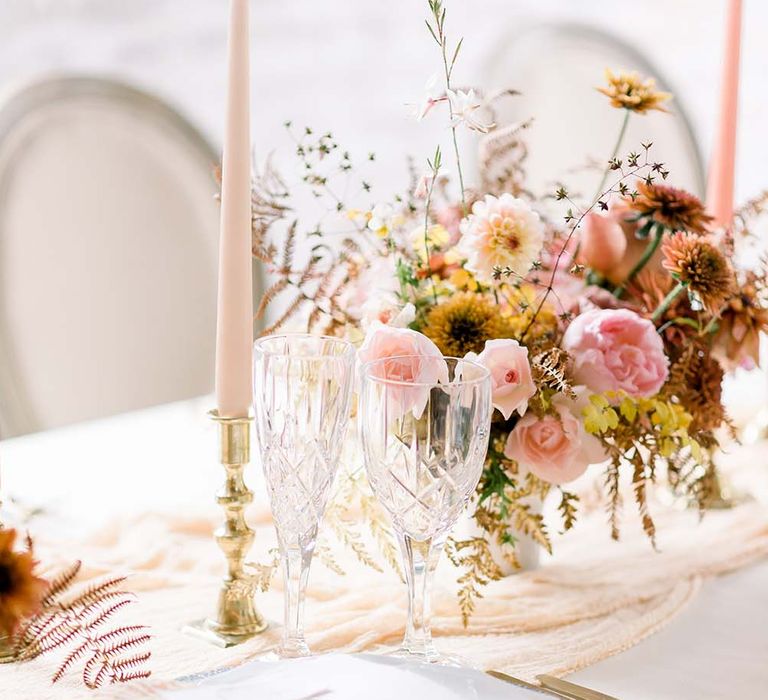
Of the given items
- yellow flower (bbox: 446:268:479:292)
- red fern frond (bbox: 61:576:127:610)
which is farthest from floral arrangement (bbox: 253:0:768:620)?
red fern frond (bbox: 61:576:127:610)

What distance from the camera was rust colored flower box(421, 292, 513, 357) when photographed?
35.9 inches

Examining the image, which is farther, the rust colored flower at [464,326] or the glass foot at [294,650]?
the rust colored flower at [464,326]

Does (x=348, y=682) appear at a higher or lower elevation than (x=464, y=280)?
lower

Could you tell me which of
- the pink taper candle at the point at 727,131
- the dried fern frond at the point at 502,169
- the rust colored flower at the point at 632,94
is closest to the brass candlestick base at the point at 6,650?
the dried fern frond at the point at 502,169

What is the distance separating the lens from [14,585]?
57 cm

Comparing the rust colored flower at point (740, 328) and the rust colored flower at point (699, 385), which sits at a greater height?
the rust colored flower at point (740, 328)

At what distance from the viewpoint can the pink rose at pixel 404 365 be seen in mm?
712

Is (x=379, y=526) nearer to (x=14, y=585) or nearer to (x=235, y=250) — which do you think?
(x=235, y=250)

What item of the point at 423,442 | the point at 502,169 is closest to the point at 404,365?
the point at 423,442

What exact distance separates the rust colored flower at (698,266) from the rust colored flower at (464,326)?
0.51ft

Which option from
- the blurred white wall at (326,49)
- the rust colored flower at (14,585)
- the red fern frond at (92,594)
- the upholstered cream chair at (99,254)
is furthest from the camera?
the blurred white wall at (326,49)

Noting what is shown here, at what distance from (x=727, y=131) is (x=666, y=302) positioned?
1.28 ft

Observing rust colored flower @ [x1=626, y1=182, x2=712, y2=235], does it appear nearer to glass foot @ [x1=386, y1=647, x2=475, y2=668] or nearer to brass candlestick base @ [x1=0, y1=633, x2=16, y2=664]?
glass foot @ [x1=386, y1=647, x2=475, y2=668]

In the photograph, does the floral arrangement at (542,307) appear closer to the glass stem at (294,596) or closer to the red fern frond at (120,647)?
the glass stem at (294,596)
